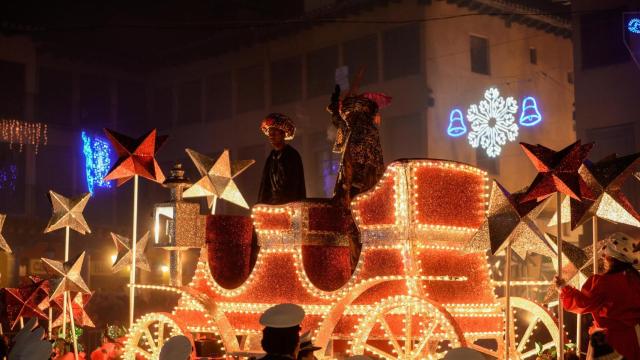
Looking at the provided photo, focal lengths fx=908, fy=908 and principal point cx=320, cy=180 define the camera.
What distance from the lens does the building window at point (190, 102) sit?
32.7m

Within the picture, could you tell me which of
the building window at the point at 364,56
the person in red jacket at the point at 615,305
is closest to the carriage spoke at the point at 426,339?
the person in red jacket at the point at 615,305

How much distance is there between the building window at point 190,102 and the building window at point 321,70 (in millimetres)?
5517

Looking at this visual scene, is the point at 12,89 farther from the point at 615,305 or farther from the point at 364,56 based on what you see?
the point at 615,305

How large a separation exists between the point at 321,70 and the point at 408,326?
20.7 m

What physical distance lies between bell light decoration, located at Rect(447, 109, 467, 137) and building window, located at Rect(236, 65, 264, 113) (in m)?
7.89

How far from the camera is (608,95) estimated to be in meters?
21.5

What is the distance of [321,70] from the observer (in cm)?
2834

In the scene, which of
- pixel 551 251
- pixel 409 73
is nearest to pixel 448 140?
pixel 409 73

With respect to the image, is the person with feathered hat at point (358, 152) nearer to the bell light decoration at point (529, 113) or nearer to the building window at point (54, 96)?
the bell light decoration at point (529, 113)

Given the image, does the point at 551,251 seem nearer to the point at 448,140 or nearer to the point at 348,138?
the point at 348,138

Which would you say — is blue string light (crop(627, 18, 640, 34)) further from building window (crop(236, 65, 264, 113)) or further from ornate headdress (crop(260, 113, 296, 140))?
building window (crop(236, 65, 264, 113))

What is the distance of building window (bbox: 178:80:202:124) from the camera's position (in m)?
32.7

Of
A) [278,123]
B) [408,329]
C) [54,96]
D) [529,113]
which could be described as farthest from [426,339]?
[54,96]

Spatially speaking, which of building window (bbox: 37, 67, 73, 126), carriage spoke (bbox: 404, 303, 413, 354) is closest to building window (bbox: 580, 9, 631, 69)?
carriage spoke (bbox: 404, 303, 413, 354)
